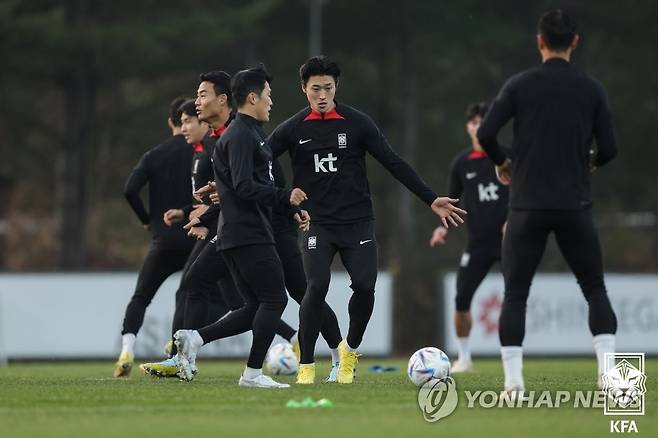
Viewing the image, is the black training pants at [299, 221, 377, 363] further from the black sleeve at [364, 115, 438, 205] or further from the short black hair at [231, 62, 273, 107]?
the short black hair at [231, 62, 273, 107]

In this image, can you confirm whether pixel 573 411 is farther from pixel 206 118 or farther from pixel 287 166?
pixel 287 166

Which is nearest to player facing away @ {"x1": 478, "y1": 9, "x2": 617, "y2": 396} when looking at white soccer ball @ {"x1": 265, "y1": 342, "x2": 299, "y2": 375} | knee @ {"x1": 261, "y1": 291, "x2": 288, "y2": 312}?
knee @ {"x1": 261, "y1": 291, "x2": 288, "y2": 312}

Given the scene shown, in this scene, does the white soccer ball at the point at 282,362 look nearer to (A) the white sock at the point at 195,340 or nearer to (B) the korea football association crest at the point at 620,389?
(A) the white sock at the point at 195,340

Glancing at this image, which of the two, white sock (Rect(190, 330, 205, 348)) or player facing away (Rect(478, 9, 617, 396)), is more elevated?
player facing away (Rect(478, 9, 617, 396))

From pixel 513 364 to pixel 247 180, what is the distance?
90.6 inches

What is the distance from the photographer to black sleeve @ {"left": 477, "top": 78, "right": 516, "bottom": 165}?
8.69 metres

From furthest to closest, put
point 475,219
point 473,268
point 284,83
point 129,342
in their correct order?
1. point 284,83
2. point 475,219
3. point 473,268
4. point 129,342

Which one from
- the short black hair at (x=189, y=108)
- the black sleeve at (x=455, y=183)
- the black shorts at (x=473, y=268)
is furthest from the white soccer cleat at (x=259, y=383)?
the black sleeve at (x=455, y=183)

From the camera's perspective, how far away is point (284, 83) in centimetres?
3953

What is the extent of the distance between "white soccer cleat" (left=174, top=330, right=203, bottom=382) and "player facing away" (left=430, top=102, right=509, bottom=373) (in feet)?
13.6

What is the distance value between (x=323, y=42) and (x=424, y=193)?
3018cm

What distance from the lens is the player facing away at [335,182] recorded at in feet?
35.4

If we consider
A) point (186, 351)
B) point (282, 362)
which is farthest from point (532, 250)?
point (282, 362)

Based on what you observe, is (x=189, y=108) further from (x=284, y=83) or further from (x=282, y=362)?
(x=284, y=83)
